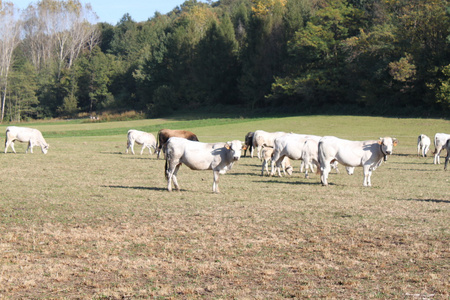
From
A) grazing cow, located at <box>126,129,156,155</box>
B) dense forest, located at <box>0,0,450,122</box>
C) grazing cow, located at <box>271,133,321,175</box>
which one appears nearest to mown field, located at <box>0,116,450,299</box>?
grazing cow, located at <box>271,133,321,175</box>

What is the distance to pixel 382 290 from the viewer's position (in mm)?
6902

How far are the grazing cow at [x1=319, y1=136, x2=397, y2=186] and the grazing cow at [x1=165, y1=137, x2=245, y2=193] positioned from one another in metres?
3.51

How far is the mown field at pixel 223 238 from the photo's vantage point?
7121 millimetres

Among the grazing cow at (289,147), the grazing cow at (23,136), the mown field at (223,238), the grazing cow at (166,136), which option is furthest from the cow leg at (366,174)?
the grazing cow at (23,136)

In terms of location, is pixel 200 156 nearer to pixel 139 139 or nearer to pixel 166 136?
pixel 166 136

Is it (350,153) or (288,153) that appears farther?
(288,153)

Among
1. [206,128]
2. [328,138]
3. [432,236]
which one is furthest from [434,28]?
[432,236]

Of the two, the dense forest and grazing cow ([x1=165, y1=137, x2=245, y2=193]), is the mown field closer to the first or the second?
grazing cow ([x1=165, y1=137, x2=245, y2=193])

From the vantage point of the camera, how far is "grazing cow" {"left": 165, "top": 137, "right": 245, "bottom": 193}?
15.2m

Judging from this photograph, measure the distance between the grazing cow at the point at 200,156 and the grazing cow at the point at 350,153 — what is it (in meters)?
3.51

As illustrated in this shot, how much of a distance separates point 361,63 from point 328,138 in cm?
4882

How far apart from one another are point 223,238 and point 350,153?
8.72 metres

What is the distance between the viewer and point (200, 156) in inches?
599

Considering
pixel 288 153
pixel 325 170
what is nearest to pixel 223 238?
pixel 325 170
